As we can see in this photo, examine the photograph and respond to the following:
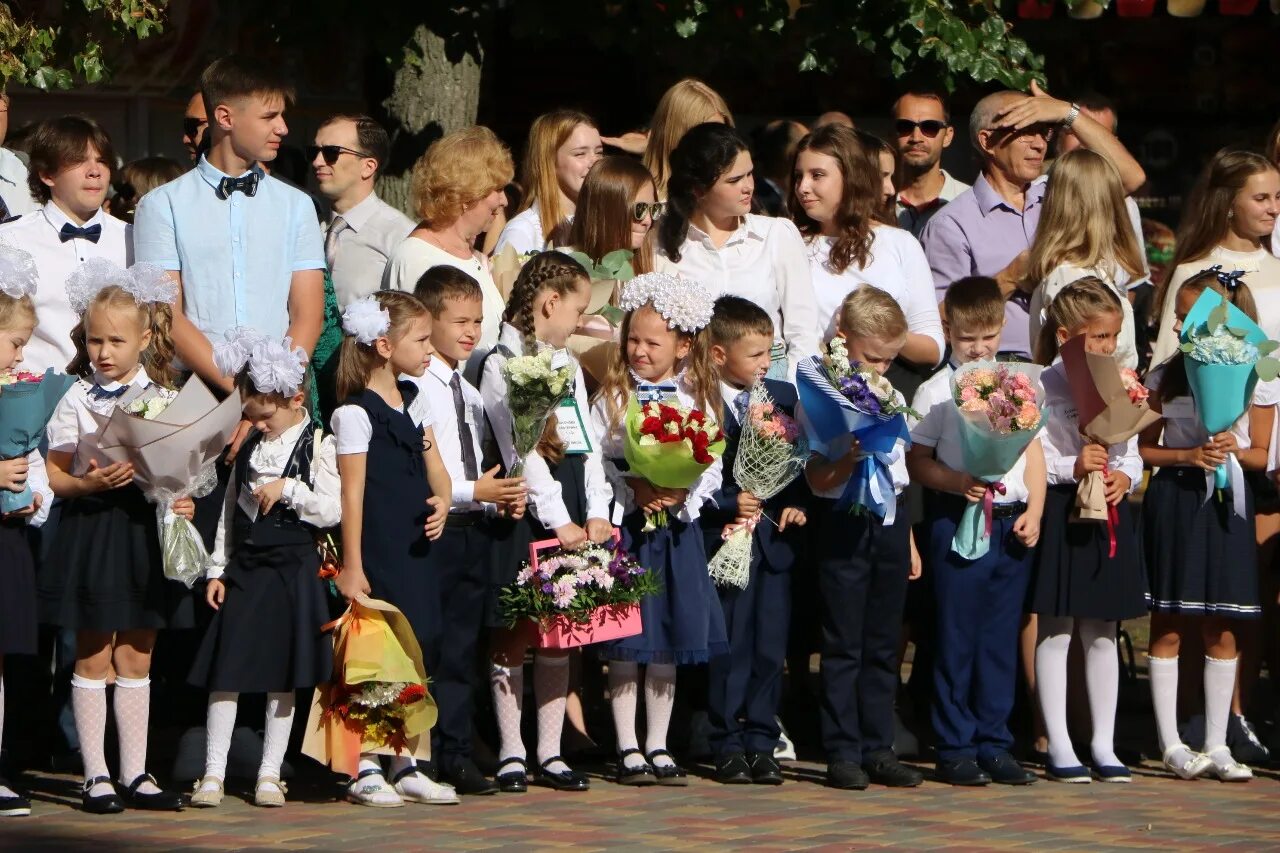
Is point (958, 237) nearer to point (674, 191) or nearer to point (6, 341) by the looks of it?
point (674, 191)

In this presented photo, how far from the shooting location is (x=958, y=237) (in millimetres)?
8805

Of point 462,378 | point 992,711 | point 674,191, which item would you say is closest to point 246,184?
point 462,378

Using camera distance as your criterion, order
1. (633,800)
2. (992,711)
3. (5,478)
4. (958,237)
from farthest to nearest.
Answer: (958,237), (992,711), (633,800), (5,478)

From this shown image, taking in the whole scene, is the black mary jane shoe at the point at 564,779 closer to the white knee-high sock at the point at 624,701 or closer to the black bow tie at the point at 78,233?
the white knee-high sock at the point at 624,701

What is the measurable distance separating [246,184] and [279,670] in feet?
5.69

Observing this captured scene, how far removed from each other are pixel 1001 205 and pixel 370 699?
11.8 feet

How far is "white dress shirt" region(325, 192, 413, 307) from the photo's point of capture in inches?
324

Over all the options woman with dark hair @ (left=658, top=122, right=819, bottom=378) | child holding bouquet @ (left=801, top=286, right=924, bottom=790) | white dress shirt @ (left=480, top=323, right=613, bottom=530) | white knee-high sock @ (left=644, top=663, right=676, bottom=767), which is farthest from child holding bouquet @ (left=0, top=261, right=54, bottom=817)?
child holding bouquet @ (left=801, top=286, right=924, bottom=790)

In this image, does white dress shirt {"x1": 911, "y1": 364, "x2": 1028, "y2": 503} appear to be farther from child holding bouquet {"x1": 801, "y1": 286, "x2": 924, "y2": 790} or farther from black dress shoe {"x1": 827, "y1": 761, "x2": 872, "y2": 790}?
black dress shoe {"x1": 827, "y1": 761, "x2": 872, "y2": 790}

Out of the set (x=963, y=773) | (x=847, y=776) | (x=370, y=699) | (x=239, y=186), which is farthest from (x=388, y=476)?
(x=963, y=773)

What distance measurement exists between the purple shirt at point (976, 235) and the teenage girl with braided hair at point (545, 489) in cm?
202

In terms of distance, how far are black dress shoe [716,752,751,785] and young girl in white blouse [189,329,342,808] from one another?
4.97 feet

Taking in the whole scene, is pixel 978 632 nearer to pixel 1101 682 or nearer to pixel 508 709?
pixel 1101 682

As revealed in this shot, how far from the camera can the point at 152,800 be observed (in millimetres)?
6801
